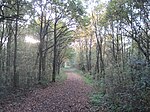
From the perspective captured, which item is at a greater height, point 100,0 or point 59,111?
point 100,0

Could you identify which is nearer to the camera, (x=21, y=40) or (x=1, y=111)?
(x=1, y=111)

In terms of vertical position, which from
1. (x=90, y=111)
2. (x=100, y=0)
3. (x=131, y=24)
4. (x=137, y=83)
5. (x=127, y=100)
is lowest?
(x=90, y=111)

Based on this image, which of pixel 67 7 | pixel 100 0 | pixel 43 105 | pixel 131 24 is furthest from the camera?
pixel 100 0

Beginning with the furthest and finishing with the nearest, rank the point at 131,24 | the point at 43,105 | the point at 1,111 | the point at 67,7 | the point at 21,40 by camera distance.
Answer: the point at 21,40
the point at 67,7
the point at 131,24
the point at 43,105
the point at 1,111

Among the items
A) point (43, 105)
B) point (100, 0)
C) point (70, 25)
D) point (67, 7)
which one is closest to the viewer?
point (43, 105)

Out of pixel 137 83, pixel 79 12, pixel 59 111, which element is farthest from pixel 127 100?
pixel 79 12

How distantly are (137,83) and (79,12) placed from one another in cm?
1890

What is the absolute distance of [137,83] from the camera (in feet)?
31.5

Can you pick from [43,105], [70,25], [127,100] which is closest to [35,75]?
[70,25]

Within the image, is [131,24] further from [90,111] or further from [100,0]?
[90,111]

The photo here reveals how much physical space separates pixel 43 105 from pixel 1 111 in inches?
99.3

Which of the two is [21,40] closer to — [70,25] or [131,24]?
[70,25]

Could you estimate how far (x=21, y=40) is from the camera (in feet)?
126

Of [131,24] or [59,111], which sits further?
[131,24]
